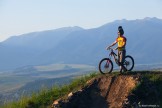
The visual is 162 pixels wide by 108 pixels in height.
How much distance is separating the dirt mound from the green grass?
92cm

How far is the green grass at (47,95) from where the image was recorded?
24.0 metres

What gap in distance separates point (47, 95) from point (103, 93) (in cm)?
368

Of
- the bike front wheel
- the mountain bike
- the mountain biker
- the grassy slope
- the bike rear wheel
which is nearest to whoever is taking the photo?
the grassy slope

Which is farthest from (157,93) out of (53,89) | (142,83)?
(53,89)

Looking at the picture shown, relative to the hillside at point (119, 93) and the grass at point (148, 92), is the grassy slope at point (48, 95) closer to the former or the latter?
the hillside at point (119, 93)

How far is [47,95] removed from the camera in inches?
970

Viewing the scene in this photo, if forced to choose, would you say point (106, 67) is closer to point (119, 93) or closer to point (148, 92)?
point (119, 93)

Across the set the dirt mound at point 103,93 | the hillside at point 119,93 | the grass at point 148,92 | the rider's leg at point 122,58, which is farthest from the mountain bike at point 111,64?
the grass at point 148,92

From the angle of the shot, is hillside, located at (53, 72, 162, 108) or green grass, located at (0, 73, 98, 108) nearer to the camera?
hillside, located at (53, 72, 162, 108)

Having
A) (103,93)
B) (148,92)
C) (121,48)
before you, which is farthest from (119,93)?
(121,48)

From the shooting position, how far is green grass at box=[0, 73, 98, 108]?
78.8ft

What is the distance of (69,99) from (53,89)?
2846 millimetres

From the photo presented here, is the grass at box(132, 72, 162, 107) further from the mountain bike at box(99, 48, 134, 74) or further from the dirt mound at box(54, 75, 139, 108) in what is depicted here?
the mountain bike at box(99, 48, 134, 74)

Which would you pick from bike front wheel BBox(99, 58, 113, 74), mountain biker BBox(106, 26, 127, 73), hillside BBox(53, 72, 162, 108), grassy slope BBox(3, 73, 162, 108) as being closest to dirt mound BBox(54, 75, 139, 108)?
hillside BBox(53, 72, 162, 108)
